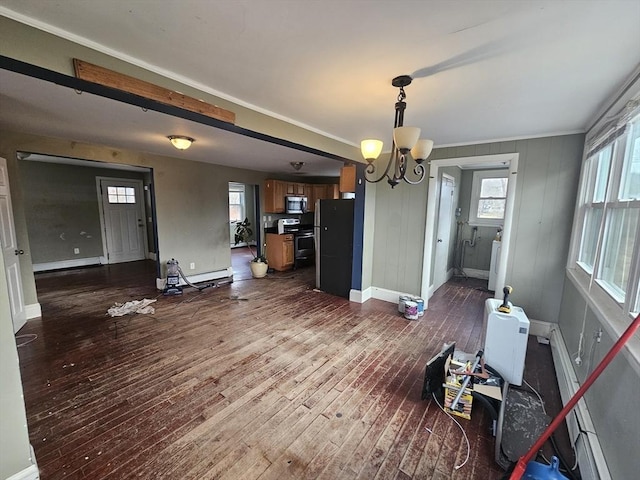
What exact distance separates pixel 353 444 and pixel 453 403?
0.83 metres

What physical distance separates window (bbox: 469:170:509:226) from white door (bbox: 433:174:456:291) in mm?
869

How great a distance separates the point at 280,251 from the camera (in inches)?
238

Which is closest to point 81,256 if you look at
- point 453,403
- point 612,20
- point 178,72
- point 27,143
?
point 27,143

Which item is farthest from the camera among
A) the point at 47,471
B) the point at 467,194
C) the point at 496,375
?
the point at 467,194

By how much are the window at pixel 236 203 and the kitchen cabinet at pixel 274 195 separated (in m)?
3.15

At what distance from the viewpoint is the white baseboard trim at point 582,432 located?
54.8 inches

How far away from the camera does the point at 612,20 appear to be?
1202 mm

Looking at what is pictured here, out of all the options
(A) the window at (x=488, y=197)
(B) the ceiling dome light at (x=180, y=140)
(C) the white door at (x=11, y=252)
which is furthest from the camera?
(A) the window at (x=488, y=197)

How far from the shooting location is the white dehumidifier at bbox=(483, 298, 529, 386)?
227cm

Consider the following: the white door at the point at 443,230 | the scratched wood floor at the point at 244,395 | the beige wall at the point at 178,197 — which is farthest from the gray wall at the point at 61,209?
the white door at the point at 443,230

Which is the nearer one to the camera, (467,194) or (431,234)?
(431,234)

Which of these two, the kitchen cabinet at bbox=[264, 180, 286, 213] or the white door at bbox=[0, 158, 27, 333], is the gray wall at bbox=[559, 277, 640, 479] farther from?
the kitchen cabinet at bbox=[264, 180, 286, 213]

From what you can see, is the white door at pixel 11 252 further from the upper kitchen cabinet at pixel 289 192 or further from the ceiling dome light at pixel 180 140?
the upper kitchen cabinet at pixel 289 192

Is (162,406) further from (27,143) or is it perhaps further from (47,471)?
(27,143)
